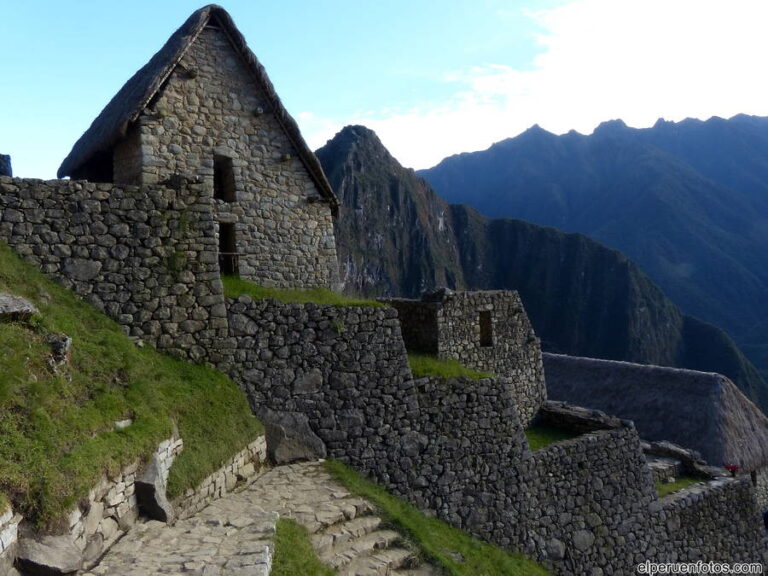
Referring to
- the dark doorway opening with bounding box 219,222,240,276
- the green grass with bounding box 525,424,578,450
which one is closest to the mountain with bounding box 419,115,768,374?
the green grass with bounding box 525,424,578,450

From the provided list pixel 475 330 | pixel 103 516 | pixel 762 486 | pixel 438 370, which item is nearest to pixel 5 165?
pixel 438 370

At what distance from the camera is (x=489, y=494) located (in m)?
9.77

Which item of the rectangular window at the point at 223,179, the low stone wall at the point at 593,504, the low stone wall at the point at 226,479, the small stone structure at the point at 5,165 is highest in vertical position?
the small stone structure at the point at 5,165

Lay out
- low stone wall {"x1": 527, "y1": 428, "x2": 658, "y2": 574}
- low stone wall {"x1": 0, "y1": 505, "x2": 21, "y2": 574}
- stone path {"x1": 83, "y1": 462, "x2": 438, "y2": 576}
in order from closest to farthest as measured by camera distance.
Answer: low stone wall {"x1": 0, "y1": 505, "x2": 21, "y2": 574} → stone path {"x1": 83, "y1": 462, "x2": 438, "y2": 576} → low stone wall {"x1": 527, "y1": 428, "x2": 658, "y2": 574}

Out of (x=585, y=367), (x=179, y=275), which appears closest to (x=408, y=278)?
(x=585, y=367)

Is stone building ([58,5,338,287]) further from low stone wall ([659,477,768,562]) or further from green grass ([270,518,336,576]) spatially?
low stone wall ([659,477,768,562])

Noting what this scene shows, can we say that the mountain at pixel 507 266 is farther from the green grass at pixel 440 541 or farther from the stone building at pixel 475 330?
the green grass at pixel 440 541

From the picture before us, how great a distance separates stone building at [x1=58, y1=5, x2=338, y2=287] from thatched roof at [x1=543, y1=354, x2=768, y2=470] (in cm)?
1493

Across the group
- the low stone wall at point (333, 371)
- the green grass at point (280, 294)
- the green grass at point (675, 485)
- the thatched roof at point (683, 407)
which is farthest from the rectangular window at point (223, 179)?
the thatched roof at point (683, 407)

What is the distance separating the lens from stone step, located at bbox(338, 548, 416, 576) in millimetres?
6543

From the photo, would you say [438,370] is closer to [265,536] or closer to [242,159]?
[265,536]

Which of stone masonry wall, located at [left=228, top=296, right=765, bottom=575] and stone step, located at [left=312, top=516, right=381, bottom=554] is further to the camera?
stone masonry wall, located at [left=228, top=296, right=765, bottom=575]

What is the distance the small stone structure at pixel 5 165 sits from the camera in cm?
1258

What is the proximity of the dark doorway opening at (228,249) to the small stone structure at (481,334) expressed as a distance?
151 inches
